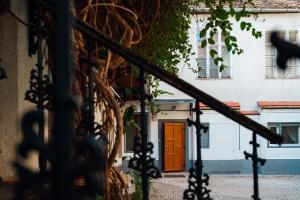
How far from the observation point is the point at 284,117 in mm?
22500

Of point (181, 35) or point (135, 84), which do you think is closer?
point (135, 84)

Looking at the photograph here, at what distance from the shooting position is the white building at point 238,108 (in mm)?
22281

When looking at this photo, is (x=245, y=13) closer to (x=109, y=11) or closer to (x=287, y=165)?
(x=109, y=11)

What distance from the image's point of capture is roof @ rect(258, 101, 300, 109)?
876 inches

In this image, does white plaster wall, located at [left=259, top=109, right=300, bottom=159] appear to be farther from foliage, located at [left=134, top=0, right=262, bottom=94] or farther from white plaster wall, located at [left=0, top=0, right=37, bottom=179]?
white plaster wall, located at [left=0, top=0, right=37, bottom=179]

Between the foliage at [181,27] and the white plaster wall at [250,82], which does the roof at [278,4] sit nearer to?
the white plaster wall at [250,82]

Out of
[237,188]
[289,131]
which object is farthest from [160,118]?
[289,131]

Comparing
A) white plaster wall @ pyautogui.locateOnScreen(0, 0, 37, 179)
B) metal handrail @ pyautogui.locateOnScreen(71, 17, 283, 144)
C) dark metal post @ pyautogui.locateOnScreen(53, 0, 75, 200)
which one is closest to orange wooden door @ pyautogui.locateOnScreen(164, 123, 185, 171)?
white plaster wall @ pyautogui.locateOnScreen(0, 0, 37, 179)

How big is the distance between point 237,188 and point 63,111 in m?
17.8

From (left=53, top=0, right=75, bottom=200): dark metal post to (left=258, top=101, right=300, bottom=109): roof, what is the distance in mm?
21784

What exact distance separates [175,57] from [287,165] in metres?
15.9

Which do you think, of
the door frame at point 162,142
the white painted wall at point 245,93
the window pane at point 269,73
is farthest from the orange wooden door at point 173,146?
the window pane at point 269,73

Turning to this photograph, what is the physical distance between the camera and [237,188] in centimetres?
1822

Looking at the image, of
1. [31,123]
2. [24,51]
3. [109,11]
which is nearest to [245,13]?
[109,11]
